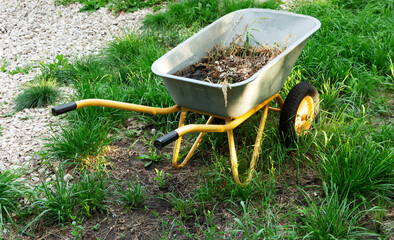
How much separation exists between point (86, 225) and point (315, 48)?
2.75m

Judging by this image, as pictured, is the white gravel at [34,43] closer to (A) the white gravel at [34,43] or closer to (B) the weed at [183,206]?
(A) the white gravel at [34,43]

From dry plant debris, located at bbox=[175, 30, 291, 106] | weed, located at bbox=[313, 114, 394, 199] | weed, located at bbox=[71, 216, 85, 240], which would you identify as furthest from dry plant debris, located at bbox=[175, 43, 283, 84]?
weed, located at bbox=[71, 216, 85, 240]

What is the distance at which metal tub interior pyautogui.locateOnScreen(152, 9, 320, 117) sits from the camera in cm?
252

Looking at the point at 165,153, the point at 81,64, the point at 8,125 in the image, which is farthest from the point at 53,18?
the point at 165,153

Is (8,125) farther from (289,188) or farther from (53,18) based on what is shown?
(53,18)

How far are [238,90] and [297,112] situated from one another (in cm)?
79

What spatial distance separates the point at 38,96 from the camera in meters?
4.14

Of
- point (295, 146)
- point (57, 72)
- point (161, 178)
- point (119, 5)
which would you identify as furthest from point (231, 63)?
point (119, 5)

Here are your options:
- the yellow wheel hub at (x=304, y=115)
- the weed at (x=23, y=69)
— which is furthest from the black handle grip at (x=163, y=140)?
the weed at (x=23, y=69)

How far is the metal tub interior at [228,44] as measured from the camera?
2521 millimetres

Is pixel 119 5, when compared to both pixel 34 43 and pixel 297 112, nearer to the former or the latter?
pixel 34 43

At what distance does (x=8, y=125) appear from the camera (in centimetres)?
388

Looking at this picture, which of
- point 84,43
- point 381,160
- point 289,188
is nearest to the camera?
point 381,160

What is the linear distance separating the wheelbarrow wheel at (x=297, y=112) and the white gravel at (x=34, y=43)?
1966 millimetres
